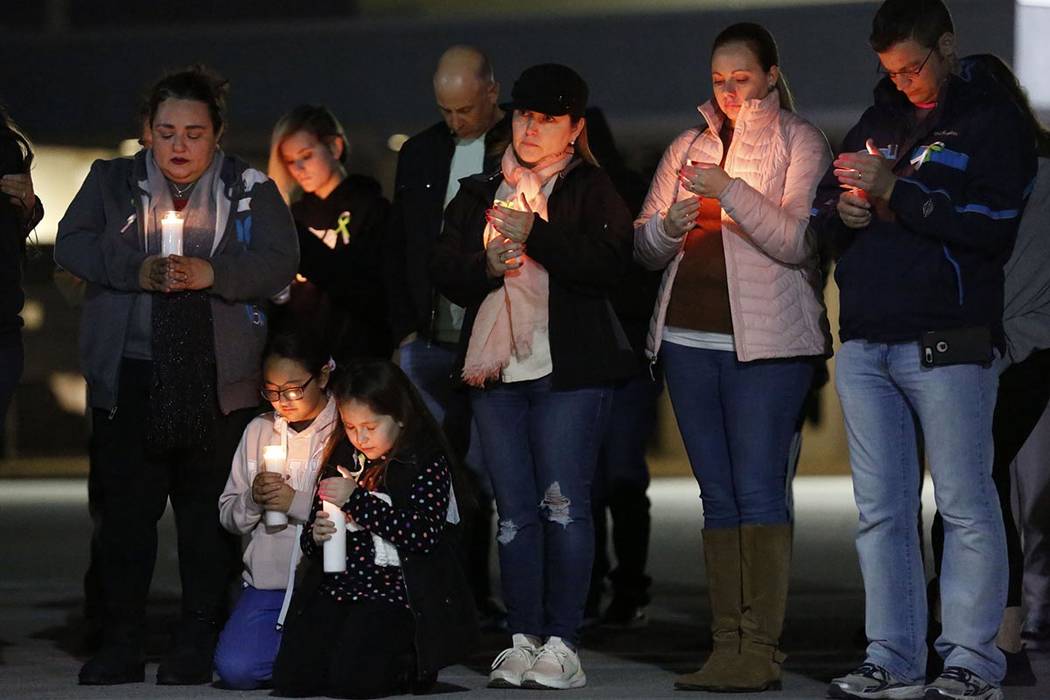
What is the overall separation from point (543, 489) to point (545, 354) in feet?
1.28

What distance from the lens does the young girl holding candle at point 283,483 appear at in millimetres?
5477

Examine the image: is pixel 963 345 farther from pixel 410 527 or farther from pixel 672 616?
pixel 672 616

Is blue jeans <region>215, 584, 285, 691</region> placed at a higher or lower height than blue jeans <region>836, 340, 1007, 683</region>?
lower

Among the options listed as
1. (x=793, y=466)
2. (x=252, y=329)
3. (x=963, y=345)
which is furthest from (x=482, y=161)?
(x=963, y=345)

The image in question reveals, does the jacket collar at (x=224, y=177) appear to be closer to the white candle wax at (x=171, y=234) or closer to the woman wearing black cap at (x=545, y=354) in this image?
the white candle wax at (x=171, y=234)

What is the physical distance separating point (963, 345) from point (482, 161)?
2.12 m

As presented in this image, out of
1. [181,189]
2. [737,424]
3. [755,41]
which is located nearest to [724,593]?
[737,424]

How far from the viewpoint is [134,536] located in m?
5.57

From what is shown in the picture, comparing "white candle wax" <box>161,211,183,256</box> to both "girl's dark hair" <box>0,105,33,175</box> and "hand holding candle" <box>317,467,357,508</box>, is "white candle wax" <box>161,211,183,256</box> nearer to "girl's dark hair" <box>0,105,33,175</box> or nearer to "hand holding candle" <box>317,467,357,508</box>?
"girl's dark hair" <box>0,105,33,175</box>

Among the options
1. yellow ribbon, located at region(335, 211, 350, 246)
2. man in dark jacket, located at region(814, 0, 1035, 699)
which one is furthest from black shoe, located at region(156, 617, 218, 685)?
man in dark jacket, located at region(814, 0, 1035, 699)

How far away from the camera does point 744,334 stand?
5195 millimetres

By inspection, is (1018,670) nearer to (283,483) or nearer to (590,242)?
(590,242)

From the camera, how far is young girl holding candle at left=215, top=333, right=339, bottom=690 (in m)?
5.48

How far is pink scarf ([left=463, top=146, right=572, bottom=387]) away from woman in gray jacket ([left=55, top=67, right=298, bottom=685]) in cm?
63
